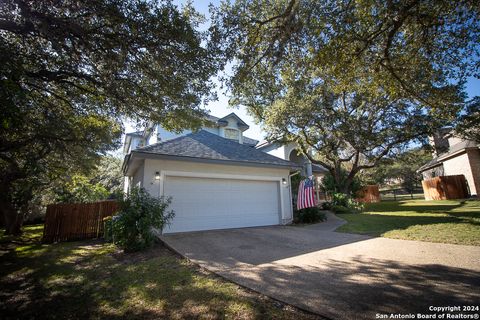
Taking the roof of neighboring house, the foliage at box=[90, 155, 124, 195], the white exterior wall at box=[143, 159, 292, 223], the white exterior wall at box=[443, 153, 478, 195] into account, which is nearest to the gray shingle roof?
the white exterior wall at box=[143, 159, 292, 223]

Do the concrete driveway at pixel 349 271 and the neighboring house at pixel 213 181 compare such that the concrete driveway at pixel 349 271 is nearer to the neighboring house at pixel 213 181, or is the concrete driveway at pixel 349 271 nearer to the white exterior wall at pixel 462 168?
the neighboring house at pixel 213 181

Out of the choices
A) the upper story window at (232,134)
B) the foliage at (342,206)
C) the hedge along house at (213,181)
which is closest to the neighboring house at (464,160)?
the foliage at (342,206)

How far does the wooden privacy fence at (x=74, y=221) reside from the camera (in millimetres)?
9422

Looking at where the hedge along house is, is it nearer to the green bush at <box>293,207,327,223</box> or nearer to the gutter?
the gutter

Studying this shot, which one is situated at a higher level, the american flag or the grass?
the american flag

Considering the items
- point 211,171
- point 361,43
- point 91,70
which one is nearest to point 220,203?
point 211,171

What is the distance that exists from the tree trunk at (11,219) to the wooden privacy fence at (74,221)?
375 cm

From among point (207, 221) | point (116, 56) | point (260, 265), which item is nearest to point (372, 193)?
point (207, 221)

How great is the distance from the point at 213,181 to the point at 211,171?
0.48m

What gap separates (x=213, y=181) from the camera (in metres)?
9.99

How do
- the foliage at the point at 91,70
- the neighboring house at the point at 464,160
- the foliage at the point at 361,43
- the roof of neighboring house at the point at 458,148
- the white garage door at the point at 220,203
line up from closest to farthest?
the foliage at the point at 91,70, the foliage at the point at 361,43, the white garage door at the point at 220,203, the neighboring house at the point at 464,160, the roof of neighboring house at the point at 458,148

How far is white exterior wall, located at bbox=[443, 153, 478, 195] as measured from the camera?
18203mm

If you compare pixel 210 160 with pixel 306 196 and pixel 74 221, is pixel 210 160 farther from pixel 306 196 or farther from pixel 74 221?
pixel 74 221

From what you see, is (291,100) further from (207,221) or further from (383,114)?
(207,221)
